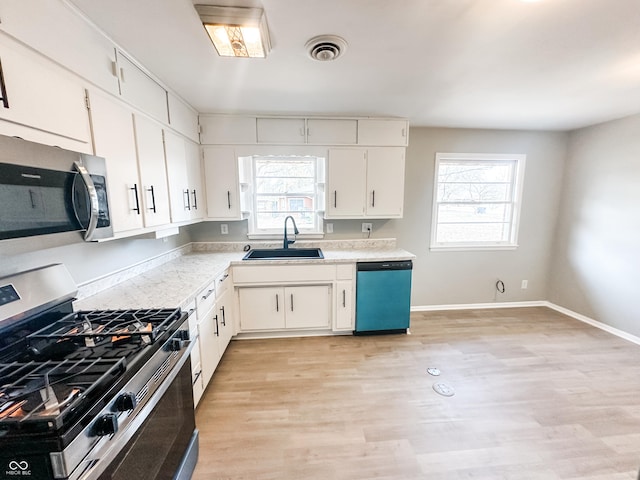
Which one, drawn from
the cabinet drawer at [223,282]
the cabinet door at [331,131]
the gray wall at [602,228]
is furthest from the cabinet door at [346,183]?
the gray wall at [602,228]

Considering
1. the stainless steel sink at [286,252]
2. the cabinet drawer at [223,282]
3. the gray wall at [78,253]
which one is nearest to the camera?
the gray wall at [78,253]

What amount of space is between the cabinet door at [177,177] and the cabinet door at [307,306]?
1290 millimetres

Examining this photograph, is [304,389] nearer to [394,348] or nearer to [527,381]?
[394,348]

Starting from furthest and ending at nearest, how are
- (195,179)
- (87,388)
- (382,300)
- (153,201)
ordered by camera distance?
(382,300) < (195,179) < (153,201) < (87,388)

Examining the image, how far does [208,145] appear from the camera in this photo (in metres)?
2.82

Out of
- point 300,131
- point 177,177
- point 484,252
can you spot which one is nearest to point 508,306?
point 484,252

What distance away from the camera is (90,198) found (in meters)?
1.11

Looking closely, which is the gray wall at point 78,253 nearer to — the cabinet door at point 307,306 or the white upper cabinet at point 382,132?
the cabinet door at point 307,306

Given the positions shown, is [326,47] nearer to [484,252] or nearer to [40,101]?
[40,101]

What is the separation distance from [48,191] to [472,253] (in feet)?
13.7

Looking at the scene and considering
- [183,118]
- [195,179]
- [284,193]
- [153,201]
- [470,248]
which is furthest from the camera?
[470,248]

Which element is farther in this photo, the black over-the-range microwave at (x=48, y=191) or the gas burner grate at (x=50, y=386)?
the black over-the-range microwave at (x=48, y=191)

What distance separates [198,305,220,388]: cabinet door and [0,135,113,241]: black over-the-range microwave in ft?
3.29

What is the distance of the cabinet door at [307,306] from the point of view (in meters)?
2.81
